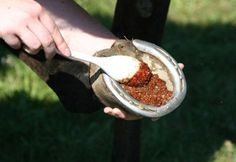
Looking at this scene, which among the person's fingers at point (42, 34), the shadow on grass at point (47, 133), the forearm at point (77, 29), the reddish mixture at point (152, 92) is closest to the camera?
the person's fingers at point (42, 34)

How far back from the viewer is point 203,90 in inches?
129

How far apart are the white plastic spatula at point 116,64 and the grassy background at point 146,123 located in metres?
1.06

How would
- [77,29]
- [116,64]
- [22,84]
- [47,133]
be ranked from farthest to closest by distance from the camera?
[22,84] < [47,133] < [77,29] < [116,64]

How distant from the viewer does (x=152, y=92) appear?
1819mm

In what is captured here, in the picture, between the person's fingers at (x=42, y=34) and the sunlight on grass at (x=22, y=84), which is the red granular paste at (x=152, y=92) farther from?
the sunlight on grass at (x=22, y=84)

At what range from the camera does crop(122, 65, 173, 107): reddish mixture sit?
1.79 metres

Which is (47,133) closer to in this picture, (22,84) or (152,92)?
(22,84)

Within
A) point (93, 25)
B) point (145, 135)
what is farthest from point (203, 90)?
point (93, 25)

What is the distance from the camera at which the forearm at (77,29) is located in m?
2.04

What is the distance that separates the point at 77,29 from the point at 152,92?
14.2 inches

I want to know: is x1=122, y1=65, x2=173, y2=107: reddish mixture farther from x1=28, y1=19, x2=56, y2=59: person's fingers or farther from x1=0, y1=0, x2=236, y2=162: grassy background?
x1=0, y1=0, x2=236, y2=162: grassy background

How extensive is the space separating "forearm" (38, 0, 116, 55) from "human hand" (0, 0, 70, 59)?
11.6 inches

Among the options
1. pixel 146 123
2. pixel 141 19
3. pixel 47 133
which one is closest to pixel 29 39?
pixel 141 19

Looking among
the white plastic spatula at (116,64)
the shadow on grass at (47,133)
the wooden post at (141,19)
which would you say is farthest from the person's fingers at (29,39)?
the shadow on grass at (47,133)
